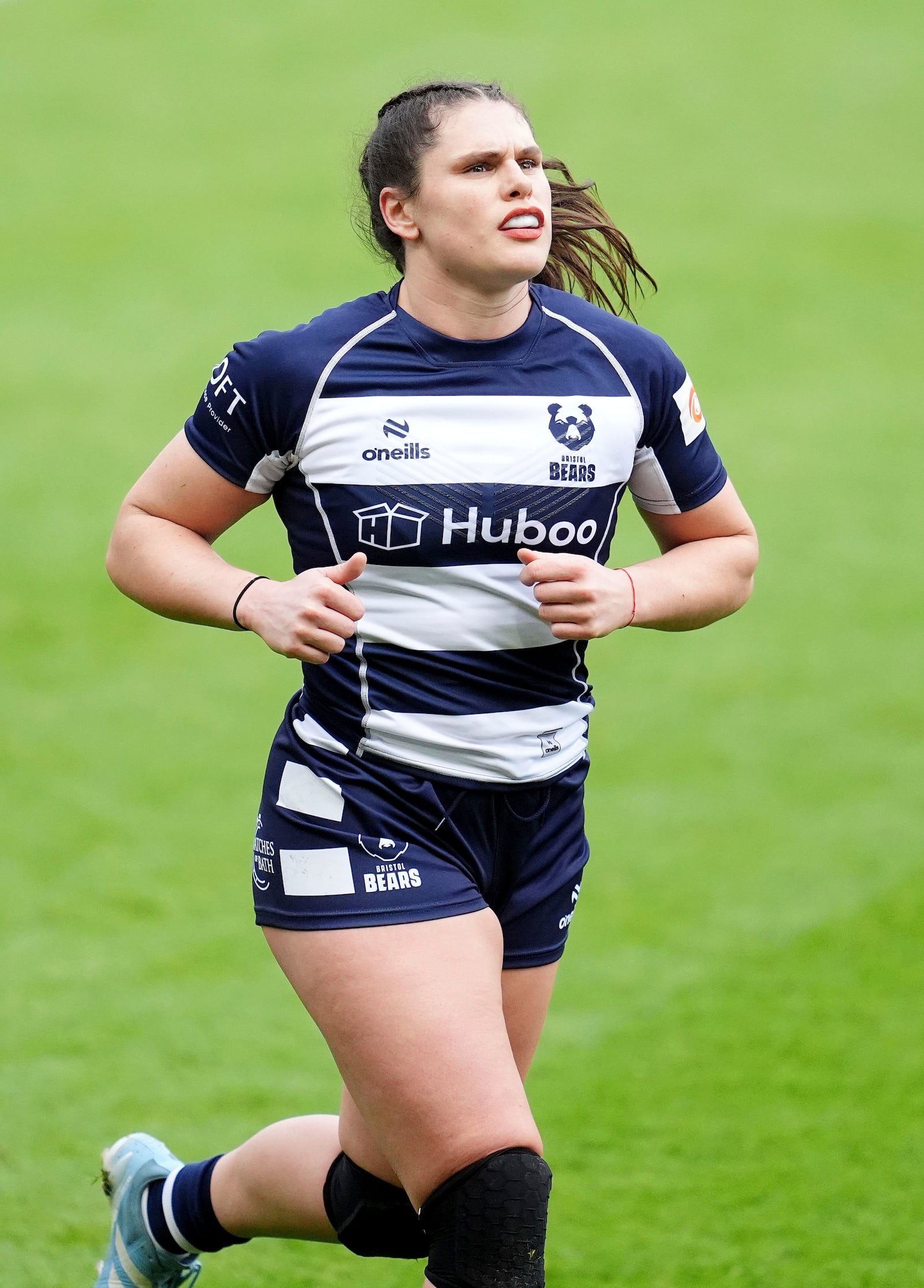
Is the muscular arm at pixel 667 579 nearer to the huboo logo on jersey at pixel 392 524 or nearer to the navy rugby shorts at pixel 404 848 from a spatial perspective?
the huboo logo on jersey at pixel 392 524

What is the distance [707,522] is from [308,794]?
793 mm

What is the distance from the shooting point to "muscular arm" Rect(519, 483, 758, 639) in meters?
2.41

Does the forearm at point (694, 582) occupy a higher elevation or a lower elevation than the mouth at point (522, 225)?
lower

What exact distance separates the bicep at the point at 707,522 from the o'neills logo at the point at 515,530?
0.19 metres

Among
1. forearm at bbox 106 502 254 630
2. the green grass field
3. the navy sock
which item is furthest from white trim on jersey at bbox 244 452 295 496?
the green grass field

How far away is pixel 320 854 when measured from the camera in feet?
8.10

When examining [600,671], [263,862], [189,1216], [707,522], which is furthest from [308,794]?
[600,671]

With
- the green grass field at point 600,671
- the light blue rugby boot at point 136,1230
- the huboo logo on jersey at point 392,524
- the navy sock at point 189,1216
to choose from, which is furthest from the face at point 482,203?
the green grass field at point 600,671

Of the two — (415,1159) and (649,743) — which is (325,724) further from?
(649,743)

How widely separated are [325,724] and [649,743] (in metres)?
4.24

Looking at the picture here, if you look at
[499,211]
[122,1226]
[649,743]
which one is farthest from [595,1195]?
[649,743]

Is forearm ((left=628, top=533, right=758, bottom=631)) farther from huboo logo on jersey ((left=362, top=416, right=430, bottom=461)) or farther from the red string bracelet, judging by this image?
huboo logo on jersey ((left=362, top=416, right=430, bottom=461))

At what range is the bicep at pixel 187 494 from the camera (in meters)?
2.59

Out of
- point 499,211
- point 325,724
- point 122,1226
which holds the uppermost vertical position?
point 499,211
